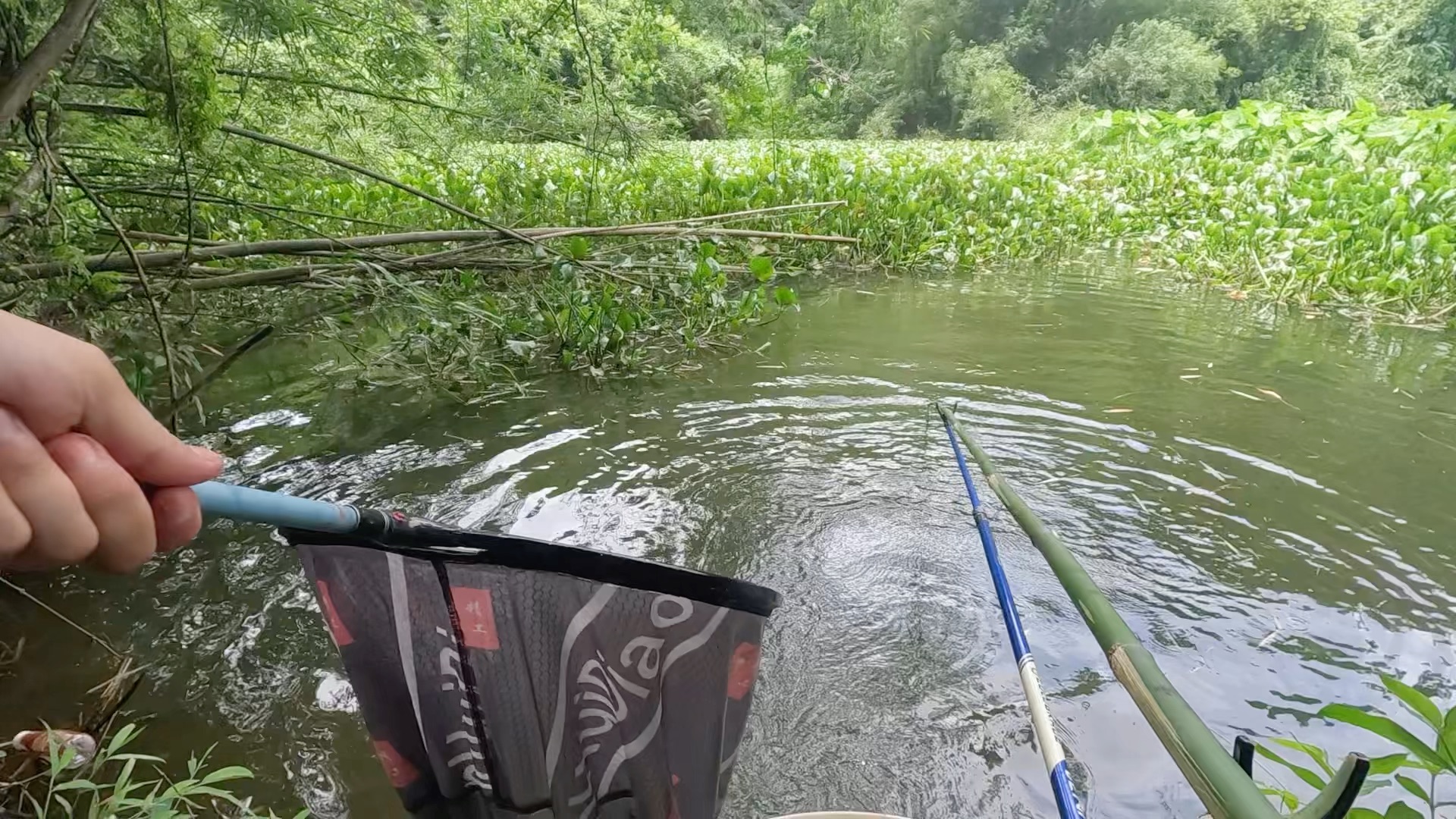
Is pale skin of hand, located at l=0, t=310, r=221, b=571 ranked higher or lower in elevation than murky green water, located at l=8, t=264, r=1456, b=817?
higher

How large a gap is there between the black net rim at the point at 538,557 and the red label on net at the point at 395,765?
0.33 m

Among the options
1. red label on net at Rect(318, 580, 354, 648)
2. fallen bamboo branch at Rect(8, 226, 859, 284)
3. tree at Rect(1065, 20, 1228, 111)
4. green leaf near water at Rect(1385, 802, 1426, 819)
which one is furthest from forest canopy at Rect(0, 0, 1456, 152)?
tree at Rect(1065, 20, 1228, 111)

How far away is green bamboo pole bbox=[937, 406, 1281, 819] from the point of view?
0.60 meters

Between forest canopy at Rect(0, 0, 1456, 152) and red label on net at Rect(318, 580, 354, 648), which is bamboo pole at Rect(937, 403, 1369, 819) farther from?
forest canopy at Rect(0, 0, 1456, 152)

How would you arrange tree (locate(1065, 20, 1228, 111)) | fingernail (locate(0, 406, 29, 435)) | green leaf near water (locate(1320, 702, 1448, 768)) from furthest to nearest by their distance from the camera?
tree (locate(1065, 20, 1228, 111))
green leaf near water (locate(1320, 702, 1448, 768))
fingernail (locate(0, 406, 29, 435))

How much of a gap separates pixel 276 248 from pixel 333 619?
1.92 meters

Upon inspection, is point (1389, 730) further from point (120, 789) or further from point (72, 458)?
point (120, 789)

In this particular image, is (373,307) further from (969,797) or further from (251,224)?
(969,797)

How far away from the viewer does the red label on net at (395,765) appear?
3.69 ft

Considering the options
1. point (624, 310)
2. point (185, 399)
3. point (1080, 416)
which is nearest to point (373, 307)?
point (185, 399)

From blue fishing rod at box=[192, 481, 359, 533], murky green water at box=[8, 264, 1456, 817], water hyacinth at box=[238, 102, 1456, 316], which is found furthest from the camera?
water hyacinth at box=[238, 102, 1456, 316]

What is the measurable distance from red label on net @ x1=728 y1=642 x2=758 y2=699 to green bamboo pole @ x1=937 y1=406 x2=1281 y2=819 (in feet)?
1.29

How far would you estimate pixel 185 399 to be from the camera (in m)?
2.39

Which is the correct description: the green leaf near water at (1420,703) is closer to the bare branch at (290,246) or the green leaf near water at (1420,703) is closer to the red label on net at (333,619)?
the red label on net at (333,619)
